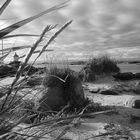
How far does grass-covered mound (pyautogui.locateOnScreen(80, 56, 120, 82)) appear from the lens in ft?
27.7

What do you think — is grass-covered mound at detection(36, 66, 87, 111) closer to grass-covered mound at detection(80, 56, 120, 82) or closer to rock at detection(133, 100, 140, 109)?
rock at detection(133, 100, 140, 109)

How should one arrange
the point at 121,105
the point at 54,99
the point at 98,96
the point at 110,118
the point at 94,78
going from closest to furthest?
the point at 110,118, the point at 54,99, the point at 121,105, the point at 98,96, the point at 94,78

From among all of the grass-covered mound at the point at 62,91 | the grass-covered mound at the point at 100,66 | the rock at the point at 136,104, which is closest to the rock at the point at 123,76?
the grass-covered mound at the point at 100,66

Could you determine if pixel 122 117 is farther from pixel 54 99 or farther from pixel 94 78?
pixel 94 78

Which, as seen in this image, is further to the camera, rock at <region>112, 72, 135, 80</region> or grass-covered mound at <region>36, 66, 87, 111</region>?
rock at <region>112, 72, 135, 80</region>

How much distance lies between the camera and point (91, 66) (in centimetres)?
882

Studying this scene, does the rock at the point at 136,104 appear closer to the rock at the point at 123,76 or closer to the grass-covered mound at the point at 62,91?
the grass-covered mound at the point at 62,91

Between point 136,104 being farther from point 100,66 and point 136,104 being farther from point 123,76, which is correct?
point 100,66

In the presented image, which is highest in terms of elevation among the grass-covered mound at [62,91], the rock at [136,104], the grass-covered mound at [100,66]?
the grass-covered mound at [100,66]

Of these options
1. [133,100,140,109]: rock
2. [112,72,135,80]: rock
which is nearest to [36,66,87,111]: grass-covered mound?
[133,100,140,109]: rock

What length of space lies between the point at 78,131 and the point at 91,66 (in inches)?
225

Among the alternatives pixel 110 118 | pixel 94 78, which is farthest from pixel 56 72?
pixel 94 78

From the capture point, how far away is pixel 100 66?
29.2 ft

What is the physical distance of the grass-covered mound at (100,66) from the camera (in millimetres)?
8444
